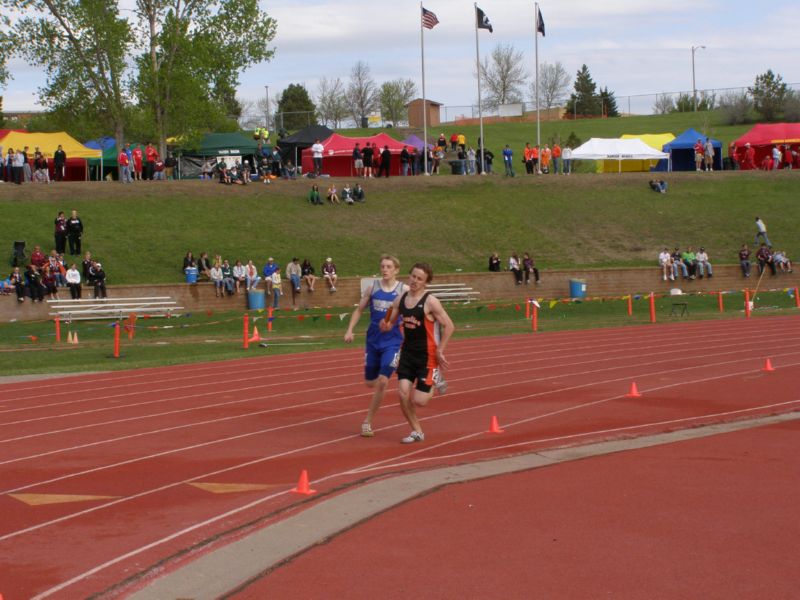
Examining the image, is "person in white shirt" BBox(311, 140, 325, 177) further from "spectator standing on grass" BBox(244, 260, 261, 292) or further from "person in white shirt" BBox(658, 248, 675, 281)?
"person in white shirt" BBox(658, 248, 675, 281)

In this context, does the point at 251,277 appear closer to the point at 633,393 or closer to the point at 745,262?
the point at 745,262

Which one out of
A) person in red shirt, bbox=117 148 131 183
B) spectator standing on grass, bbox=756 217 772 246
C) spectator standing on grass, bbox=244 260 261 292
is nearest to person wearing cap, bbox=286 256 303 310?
spectator standing on grass, bbox=244 260 261 292

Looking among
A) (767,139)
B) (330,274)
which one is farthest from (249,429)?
(767,139)

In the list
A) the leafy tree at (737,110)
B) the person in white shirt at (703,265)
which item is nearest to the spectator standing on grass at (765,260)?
the person in white shirt at (703,265)

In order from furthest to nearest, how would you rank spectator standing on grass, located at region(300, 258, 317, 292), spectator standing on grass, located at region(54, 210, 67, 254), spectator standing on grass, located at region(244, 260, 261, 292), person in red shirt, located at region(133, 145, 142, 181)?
person in red shirt, located at region(133, 145, 142, 181) → spectator standing on grass, located at region(300, 258, 317, 292) → spectator standing on grass, located at region(54, 210, 67, 254) → spectator standing on grass, located at region(244, 260, 261, 292)

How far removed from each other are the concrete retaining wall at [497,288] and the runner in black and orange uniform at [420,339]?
66.5 ft

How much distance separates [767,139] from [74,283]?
124 ft

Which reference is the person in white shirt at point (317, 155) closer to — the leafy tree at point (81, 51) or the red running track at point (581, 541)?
the leafy tree at point (81, 51)

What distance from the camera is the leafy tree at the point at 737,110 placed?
8550 cm

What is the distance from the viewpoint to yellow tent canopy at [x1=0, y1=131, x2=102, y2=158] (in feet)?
143

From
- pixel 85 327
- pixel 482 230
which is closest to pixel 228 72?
pixel 482 230

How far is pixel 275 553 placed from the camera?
21.5 feet

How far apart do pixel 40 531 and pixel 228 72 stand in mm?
43277

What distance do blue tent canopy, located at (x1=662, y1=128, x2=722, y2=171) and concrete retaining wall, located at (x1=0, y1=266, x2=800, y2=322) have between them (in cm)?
1743
